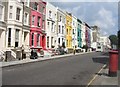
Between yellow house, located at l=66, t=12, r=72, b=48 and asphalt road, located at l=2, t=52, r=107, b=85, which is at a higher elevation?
yellow house, located at l=66, t=12, r=72, b=48

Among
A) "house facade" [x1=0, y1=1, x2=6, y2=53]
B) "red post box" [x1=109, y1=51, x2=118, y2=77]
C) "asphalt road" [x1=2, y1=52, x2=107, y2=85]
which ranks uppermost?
"house facade" [x1=0, y1=1, x2=6, y2=53]

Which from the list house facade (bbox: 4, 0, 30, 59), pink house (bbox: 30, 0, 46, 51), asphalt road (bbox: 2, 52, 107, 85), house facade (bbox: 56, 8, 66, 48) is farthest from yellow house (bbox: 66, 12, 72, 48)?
asphalt road (bbox: 2, 52, 107, 85)

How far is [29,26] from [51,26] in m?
13.9

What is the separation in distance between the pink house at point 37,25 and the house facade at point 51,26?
8.64 ft

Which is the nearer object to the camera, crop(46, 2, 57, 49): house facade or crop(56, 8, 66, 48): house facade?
crop(46, 2, 57, 49): house facade

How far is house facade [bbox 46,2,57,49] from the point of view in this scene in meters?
55.3

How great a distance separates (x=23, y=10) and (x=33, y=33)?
5262 millimetres

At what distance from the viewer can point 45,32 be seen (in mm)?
52906

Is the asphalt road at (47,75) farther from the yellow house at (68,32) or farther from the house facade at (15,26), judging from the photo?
the yellow house at (68,32)

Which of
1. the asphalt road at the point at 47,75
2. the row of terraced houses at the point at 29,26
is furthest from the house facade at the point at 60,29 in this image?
the asphalt road at the point at 47,75

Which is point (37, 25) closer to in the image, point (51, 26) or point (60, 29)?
point (51, 26)

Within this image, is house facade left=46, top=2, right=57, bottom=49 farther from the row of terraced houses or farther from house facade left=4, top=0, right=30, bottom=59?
house facade left=4, top=0, right=30, bottom=59

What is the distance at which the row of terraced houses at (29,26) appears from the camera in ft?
120

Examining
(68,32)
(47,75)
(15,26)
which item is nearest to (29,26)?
(15,26)
